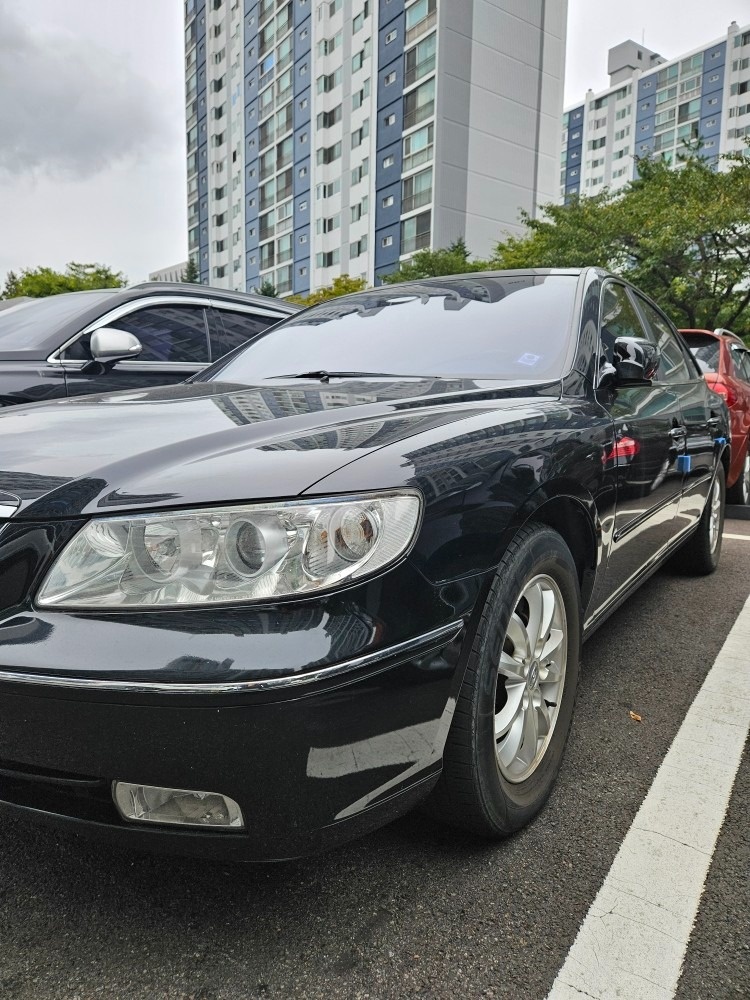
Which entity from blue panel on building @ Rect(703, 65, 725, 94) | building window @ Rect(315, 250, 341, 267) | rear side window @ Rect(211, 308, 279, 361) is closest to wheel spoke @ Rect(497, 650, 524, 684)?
rear side window @ Rect(211, 308, 279, 361)

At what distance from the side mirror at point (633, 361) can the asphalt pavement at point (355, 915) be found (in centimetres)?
120

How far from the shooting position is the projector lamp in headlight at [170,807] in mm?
1287

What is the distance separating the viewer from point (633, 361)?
2.43 metres

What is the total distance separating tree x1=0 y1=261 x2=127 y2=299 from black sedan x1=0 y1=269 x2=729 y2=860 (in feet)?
115

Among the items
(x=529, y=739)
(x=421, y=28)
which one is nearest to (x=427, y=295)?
(x=529, y=739)

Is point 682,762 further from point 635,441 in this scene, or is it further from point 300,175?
point 300,175

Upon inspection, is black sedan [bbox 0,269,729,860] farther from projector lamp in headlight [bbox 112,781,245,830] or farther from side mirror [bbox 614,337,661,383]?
side mirror [bbox 614,337,661,383]

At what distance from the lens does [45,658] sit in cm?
123

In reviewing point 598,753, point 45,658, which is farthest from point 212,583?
point 598,753

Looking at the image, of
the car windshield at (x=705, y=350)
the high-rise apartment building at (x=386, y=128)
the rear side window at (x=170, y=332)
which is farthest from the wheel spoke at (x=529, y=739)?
the high-rise apartment building at (x=386, y=128)

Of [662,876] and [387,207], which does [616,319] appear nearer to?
[662,876]

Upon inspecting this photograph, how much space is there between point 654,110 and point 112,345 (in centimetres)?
8431

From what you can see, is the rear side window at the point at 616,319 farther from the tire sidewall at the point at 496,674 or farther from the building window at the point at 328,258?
the building window at the point at 328,258

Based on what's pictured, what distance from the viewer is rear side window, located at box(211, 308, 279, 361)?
15.7ft
